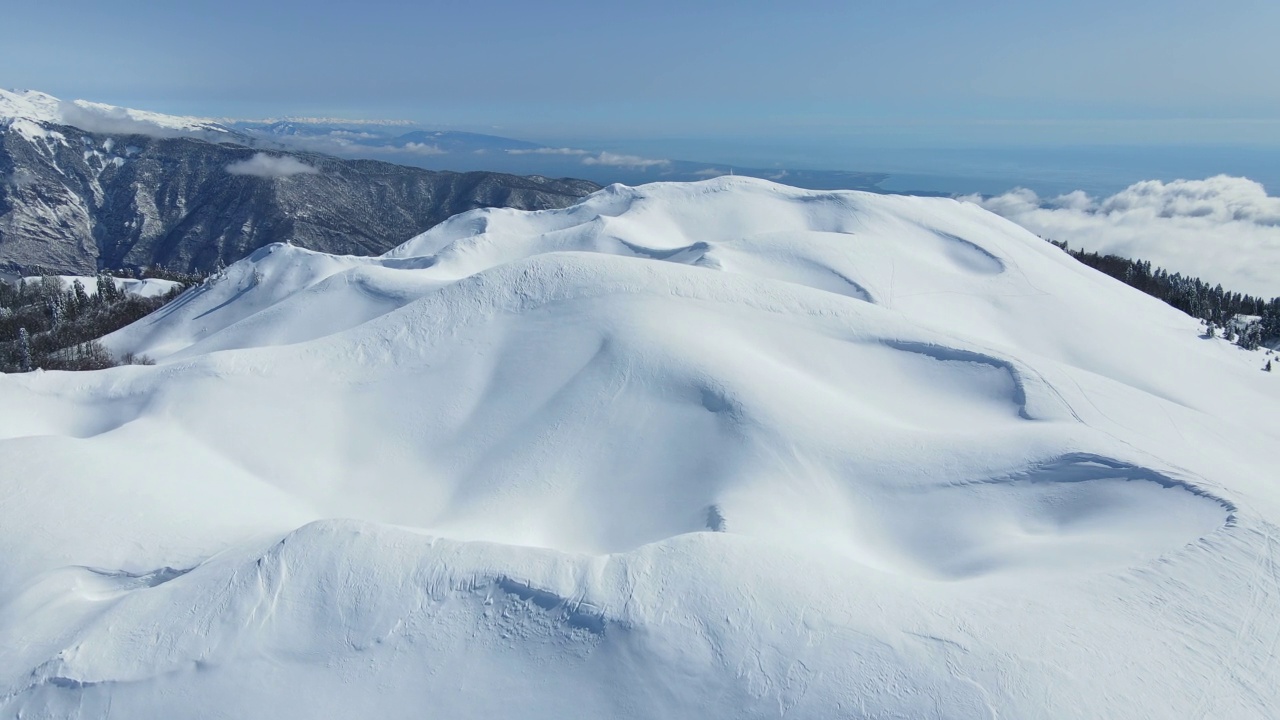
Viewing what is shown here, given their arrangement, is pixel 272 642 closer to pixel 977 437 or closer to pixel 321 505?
pixel 321 505

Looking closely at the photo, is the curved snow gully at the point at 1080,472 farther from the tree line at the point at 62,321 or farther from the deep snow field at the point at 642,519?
the tree line at the point at 62,321

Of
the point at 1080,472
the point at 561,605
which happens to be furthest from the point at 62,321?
the point at 1080,472

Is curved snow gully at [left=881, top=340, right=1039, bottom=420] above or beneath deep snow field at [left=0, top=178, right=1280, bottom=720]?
above

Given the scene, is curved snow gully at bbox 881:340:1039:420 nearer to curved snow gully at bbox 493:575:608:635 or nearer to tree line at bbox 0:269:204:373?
curved snow gully at bbox 493:575:608:635

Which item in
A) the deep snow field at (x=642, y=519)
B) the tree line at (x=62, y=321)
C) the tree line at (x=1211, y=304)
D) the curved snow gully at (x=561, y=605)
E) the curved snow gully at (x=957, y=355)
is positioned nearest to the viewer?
the deep snow field at (x=642, y=519)

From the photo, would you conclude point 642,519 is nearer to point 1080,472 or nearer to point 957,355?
point 1080,472

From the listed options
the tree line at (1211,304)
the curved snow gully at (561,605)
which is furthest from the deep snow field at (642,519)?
the tree line at (1211,304)

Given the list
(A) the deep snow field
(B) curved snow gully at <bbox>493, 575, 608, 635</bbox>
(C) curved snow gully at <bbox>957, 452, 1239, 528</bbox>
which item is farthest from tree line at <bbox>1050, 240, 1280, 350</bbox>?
(B) curved snow gully at <bbox>493, 575, 608, 635</bbox>
